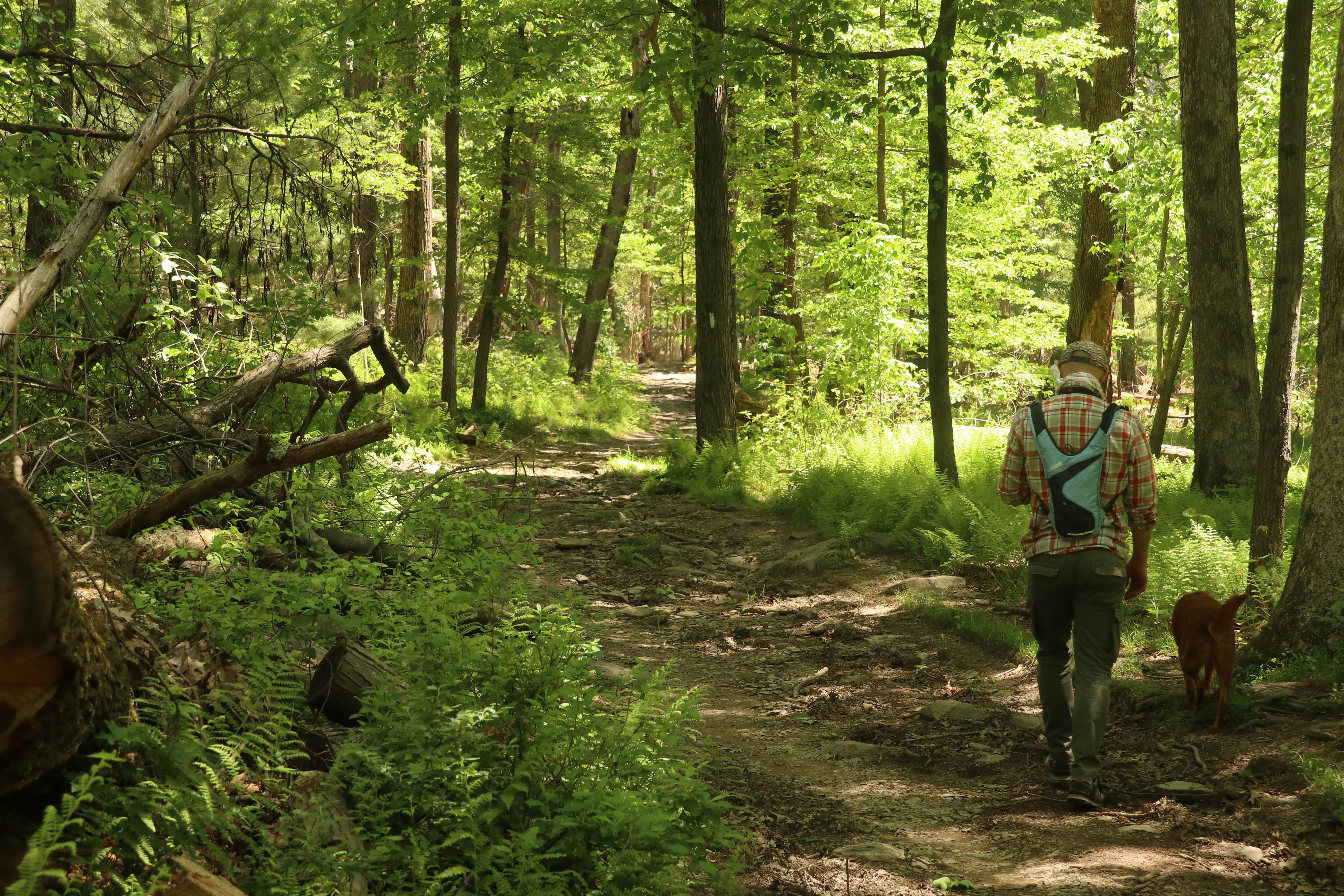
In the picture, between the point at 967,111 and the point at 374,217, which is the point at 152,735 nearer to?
the point at 967,111

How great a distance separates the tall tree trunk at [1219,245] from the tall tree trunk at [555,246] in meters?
12.3

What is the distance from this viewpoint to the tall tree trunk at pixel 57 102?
683 cm

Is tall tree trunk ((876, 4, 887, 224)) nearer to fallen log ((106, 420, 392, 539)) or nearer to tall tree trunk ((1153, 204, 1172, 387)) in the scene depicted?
tall tree trunk ((1153, 204, 1172, 387))

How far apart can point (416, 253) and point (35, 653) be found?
20.5 m

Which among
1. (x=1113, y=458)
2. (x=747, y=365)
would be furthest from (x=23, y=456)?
(x=747, y=365)

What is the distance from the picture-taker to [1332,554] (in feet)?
17.8

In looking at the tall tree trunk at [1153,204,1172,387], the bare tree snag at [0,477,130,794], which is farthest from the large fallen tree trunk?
the tall tree trunk at [1153,204,1172,387]

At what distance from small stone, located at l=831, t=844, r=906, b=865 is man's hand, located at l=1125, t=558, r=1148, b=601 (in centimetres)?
204

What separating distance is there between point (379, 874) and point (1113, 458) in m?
4.11

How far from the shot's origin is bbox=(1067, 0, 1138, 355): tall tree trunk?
14.5 metres

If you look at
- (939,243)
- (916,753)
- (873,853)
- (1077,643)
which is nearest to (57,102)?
(939,243)

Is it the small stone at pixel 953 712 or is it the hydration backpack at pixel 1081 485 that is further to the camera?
the small stone at pixel 953 712

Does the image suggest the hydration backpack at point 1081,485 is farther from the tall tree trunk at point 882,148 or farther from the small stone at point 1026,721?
the tall tree trunk at point 882,148

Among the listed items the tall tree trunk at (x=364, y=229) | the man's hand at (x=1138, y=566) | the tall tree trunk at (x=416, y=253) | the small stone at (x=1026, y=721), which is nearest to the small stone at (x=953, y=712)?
the small stone at (x=1026, y=721)
